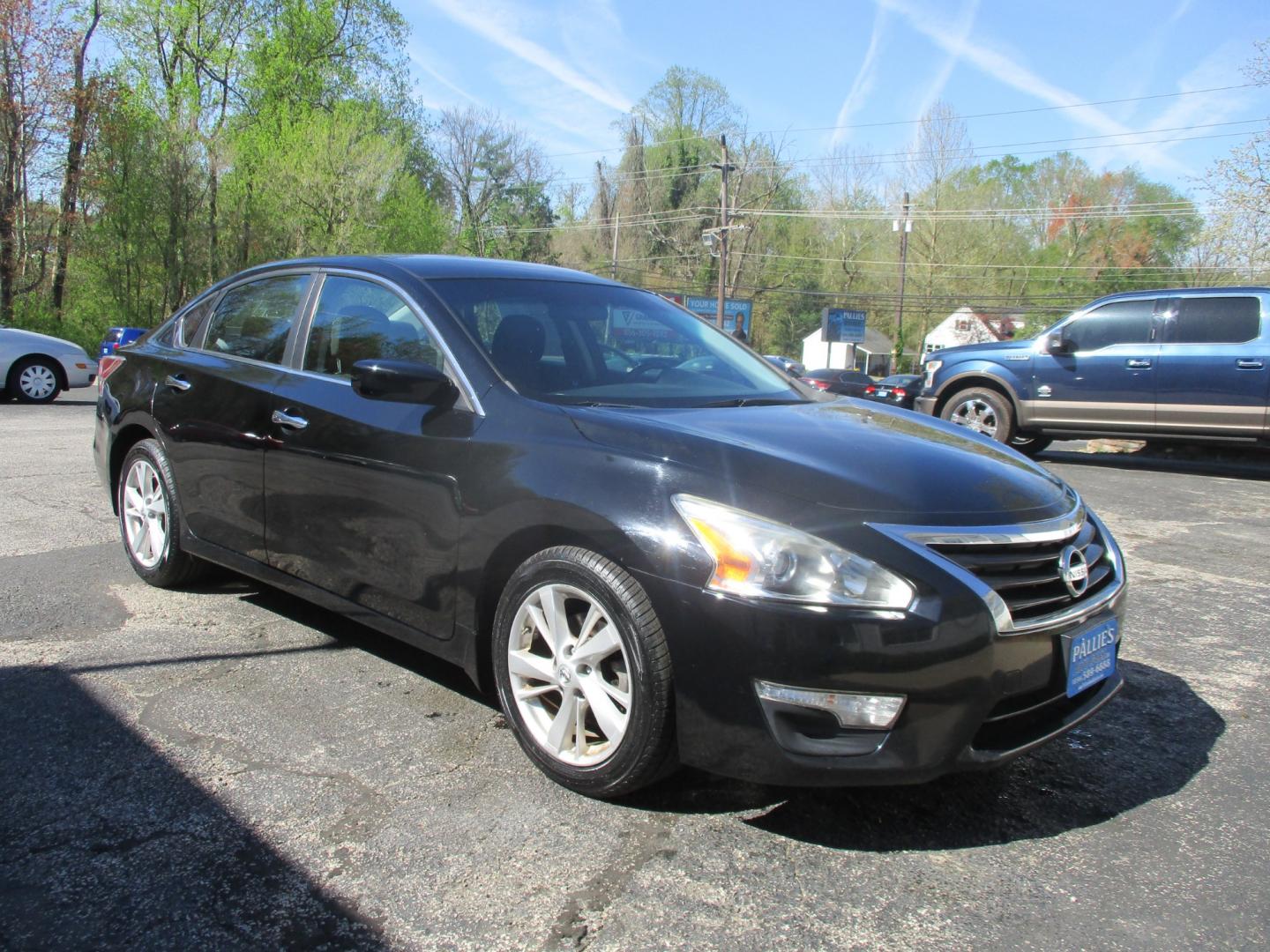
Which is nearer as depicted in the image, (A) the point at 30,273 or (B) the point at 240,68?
(A) the point at 30,273

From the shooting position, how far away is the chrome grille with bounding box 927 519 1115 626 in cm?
236

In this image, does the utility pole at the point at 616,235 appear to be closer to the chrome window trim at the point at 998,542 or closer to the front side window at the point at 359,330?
the front side window at the point at 359,330

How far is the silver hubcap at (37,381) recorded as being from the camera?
511 inches

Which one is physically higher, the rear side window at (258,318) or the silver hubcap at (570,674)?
the rear side window at (258,318)

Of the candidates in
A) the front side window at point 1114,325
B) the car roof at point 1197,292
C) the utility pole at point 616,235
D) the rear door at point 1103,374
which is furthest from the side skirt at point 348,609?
the utility pole at point 616,235

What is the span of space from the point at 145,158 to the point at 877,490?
114ft

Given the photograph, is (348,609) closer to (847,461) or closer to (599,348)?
(599,348)

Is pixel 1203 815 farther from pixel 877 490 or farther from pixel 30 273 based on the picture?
pixel 30 273

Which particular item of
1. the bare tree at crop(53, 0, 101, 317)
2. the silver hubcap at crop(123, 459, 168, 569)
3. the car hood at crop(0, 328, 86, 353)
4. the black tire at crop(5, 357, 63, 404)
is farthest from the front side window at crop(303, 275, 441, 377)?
the bare tree at crop(53, 0, 101, 317)

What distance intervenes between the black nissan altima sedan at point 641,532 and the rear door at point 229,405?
0.7 inches

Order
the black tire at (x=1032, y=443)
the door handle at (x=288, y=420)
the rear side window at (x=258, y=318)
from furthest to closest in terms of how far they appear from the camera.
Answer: the black tire at (x=1032, y=443) < the rear side window at (x=258, y=318) < the door handle at (x=288, y=420)

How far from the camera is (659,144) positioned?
2391 inches

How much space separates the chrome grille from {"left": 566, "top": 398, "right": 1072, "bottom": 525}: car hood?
0.08m

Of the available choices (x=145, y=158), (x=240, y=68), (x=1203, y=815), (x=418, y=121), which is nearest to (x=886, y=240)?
(x=418, y=121)
